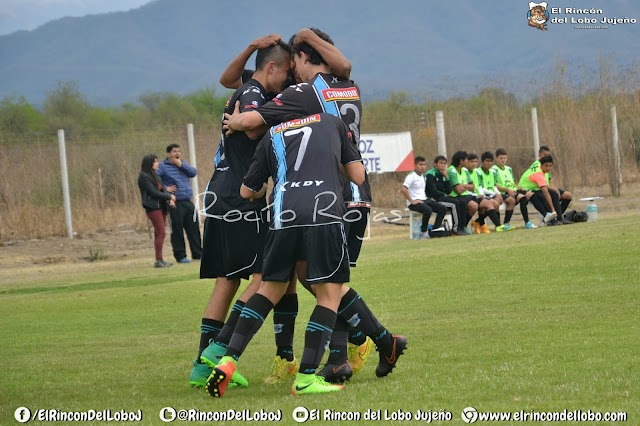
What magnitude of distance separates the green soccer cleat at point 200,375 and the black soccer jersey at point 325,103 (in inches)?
59.1

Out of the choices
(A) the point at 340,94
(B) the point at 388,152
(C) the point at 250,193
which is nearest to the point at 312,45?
(A) the point at 340,94

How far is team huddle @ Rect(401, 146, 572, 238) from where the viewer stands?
22.3 m

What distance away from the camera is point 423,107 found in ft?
129

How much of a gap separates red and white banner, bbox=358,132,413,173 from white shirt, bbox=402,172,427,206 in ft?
14.2

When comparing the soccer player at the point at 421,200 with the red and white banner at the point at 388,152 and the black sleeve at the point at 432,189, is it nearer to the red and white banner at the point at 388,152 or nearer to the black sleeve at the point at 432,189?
the black sleeve at the point at 432,189

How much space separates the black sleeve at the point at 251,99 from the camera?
769 centimetres

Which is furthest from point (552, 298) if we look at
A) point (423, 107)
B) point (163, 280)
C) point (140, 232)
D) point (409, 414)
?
point (423, 107)

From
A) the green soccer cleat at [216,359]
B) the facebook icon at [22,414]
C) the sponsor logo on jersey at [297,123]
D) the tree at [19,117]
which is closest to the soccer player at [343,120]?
the sponsor logo on jersey at [297,123]

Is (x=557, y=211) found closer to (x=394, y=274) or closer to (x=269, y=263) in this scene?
(x=394, y=274)

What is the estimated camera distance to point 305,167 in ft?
23.5

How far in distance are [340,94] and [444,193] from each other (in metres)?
15.2

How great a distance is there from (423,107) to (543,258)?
24866mm

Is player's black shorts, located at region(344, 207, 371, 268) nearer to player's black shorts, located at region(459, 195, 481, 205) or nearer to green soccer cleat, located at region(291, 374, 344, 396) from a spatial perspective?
green soccer cleat, located at region(291, 374, 344, 396)

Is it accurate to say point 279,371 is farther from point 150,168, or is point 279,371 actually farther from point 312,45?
point 150,168
